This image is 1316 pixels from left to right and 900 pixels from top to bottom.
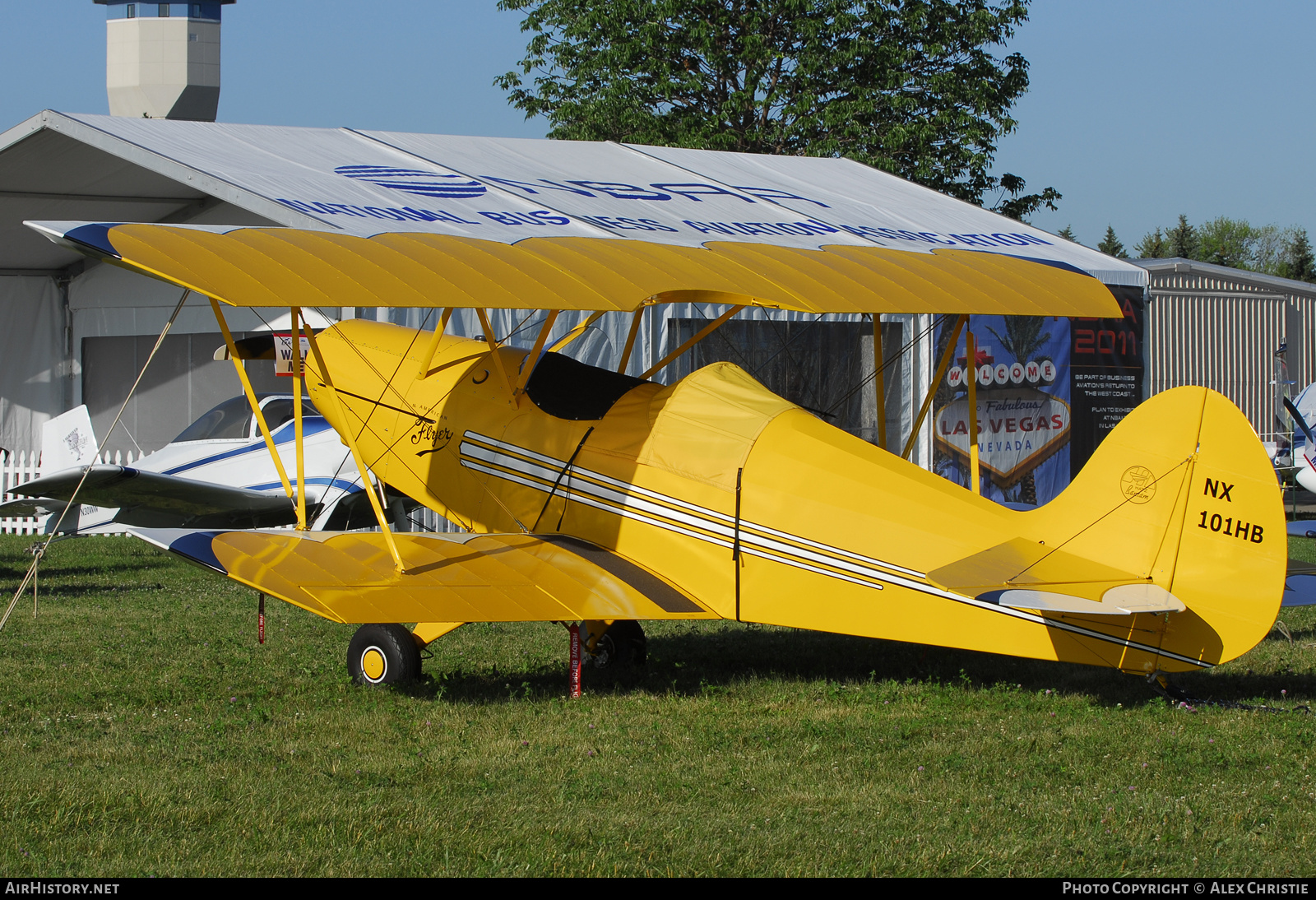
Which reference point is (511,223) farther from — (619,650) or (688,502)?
(688,502)

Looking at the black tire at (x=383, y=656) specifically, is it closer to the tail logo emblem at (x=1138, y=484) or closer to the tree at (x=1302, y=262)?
the tail logo emblem at (x=1138, y=484)

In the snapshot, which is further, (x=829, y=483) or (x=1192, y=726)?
(x=829, y=483)

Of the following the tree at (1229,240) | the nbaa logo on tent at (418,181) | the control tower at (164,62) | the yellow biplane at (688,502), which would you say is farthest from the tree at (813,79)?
the tree at (1229,240)

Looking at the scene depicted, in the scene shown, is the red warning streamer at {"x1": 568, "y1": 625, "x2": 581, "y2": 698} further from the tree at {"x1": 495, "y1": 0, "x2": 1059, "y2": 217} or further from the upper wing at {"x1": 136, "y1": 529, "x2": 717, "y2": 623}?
the tree at {"x1": 495, "y1": 0, "x2": 1059, "y2": 217}

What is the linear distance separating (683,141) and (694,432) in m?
20.0

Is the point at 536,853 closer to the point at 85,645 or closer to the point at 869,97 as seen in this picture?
the point at 85,645

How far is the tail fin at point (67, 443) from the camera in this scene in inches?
417

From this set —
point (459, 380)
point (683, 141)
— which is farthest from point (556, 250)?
point (683, 141)

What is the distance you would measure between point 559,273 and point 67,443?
591 cm

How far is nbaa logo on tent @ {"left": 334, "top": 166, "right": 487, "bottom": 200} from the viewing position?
11911 millimetres

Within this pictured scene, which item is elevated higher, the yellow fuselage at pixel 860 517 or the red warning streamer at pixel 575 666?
the yellow fuselage at pixel 860 517

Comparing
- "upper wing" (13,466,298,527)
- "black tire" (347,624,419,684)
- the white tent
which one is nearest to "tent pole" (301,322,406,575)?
"black tire" (347,624,419,684)

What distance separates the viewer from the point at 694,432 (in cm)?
643

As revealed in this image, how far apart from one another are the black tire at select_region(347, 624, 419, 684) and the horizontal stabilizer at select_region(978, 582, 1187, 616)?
9.48 feet
